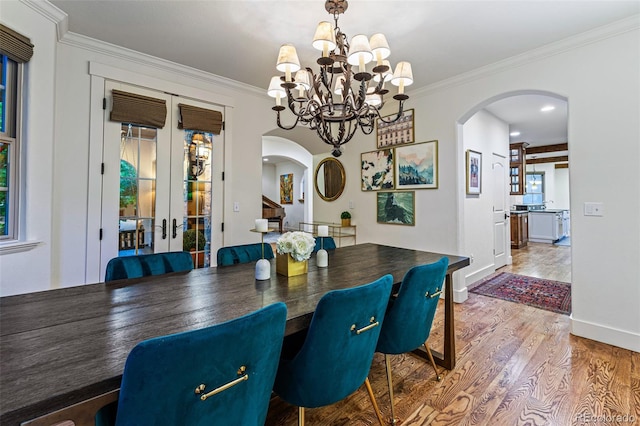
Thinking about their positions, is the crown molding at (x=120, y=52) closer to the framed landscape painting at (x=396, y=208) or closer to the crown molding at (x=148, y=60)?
the crown molding at (x=148, y=60)

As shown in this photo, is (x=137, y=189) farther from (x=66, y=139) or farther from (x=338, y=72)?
(x=338, y=72)

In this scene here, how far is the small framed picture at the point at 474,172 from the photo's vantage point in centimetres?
401

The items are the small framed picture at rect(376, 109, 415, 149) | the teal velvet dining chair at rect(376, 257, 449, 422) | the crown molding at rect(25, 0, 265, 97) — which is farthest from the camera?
the small framed picture at rect(376, 109, 415, 149)

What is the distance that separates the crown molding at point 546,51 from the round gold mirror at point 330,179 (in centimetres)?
183

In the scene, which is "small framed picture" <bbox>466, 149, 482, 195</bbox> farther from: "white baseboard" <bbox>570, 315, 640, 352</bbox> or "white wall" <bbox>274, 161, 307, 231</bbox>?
"white wall" <bbox>274, 161, 307, 231</bbox>

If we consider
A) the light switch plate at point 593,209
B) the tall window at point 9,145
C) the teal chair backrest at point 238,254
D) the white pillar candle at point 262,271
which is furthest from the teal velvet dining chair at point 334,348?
the light switch plate at point 593,209

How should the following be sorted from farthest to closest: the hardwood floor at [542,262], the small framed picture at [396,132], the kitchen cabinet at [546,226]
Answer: the kitchen cabinet at [546,226]
the hardwood floor at [542,262]
the small framed picture at [396,132]

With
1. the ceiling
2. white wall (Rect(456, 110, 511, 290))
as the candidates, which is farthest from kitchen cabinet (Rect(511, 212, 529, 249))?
the ceiling

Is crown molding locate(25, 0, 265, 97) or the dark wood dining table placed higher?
crown molding locate(25, 0, 265, 97)

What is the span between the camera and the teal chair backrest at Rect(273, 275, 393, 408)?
1.14 metres

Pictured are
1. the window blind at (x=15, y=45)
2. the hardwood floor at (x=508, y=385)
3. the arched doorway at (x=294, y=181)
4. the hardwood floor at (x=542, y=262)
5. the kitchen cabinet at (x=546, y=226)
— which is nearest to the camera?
the hardwood floor at (x=508, y=385)

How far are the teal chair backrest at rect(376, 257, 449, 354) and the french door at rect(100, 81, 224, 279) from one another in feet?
8.12

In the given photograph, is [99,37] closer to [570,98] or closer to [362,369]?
[362,369]

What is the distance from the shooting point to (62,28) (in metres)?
2.38
